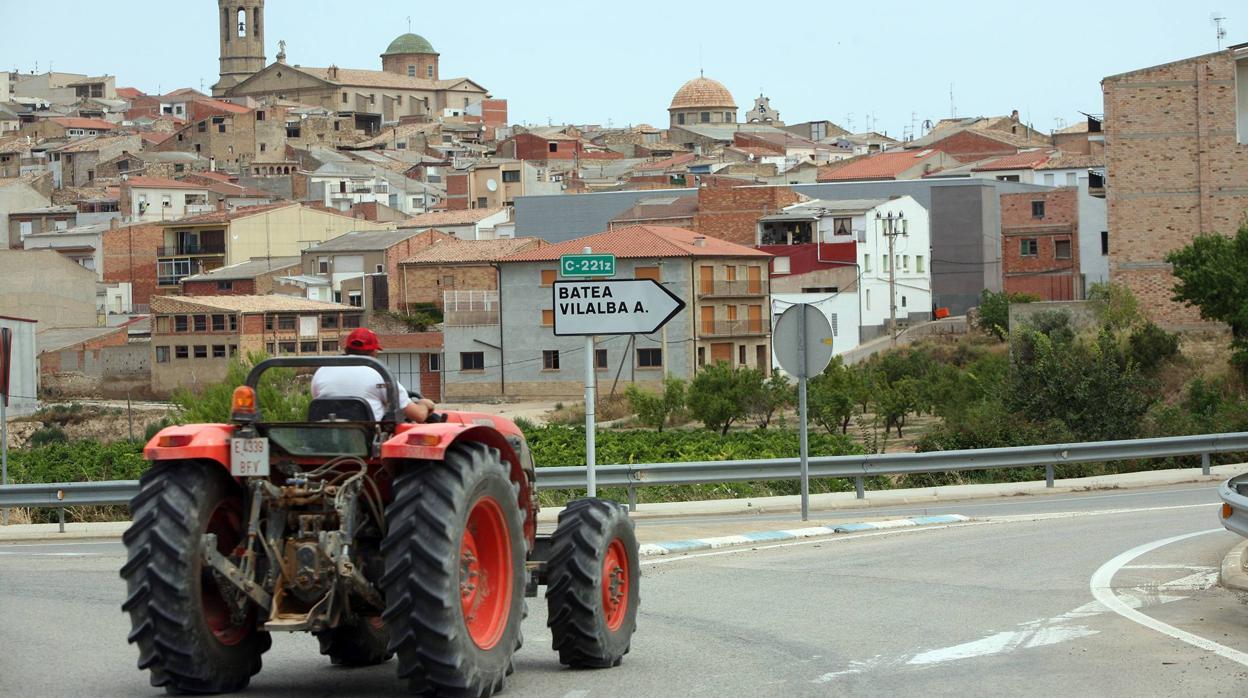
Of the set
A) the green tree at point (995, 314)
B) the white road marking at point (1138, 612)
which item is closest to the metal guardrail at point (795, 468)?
the white road marking at point (1138, 612)

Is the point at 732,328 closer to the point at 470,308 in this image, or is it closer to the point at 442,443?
the point at 470,308

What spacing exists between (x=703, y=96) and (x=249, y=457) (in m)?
186

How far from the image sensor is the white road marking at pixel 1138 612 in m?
10.6

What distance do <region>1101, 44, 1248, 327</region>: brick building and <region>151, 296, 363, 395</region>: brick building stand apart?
41792 millimetres

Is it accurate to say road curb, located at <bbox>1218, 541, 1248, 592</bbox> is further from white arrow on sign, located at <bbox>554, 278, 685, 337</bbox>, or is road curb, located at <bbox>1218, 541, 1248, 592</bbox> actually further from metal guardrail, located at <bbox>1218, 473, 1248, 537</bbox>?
white arrow on sign, located at <bbox>554, 278, 685, 337</bbox>

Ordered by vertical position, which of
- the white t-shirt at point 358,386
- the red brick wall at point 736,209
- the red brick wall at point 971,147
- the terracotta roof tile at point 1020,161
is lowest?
the white t-shirt at point 358,386

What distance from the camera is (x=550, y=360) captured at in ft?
272

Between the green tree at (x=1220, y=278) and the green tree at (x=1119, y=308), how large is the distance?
510 centimetres

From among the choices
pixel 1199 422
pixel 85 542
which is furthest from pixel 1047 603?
pixel 1199 422

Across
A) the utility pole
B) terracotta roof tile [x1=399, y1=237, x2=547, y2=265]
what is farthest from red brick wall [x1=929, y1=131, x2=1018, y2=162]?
terracotta roof tile [x1=399, y1=237, x2=547, y2=265]

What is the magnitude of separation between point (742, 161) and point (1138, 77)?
78.5 m

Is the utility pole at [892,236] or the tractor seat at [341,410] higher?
the utility pole at [892,236]

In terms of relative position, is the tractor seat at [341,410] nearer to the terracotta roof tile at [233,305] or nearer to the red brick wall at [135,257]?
the terracotta roof tile at [233,305]

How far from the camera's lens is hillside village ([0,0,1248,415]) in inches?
2685
